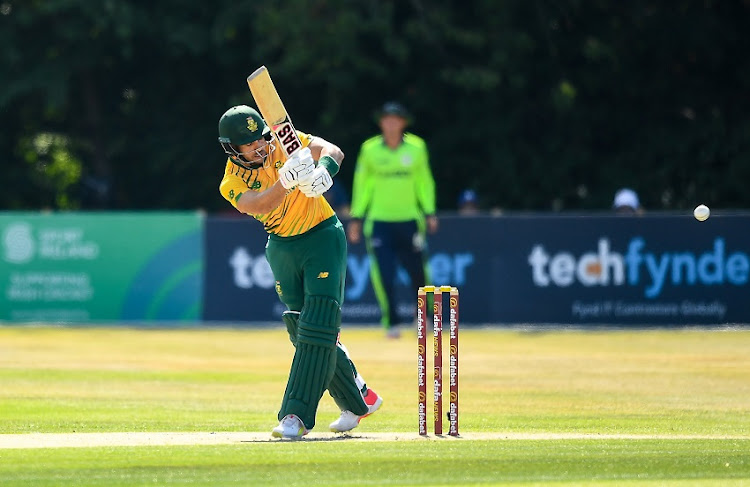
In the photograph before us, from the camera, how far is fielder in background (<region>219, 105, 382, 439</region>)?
319 inches

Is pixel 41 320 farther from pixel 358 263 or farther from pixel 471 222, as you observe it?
pixel 471 222

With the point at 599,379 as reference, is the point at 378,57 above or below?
above

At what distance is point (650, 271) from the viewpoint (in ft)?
59.0

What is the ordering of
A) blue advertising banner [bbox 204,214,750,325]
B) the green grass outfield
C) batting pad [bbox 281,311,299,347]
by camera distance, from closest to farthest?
the green grass outfield, batting pad [bbox 281,311,299,347], blue advertising banner [bbox 204,214,750,325]

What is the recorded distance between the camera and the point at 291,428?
812 centimetres

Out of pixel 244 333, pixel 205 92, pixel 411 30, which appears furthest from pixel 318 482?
pixel 205 92

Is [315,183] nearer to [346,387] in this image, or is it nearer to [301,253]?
[301,253]

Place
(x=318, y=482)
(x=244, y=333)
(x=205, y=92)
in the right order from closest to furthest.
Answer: (x=318, y=482)
(x=244, y=333)
(x=205, y=92)

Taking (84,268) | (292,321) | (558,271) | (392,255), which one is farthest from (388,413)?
(84,268)

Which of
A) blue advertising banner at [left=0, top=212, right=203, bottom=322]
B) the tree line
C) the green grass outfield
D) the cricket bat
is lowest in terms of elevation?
the green grass outfield

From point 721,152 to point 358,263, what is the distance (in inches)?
328

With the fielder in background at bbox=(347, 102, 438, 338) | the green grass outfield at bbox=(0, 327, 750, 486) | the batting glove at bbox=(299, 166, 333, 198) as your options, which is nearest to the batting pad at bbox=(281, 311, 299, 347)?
the green grass outfield at bbox=(0, 327, 750, 486)

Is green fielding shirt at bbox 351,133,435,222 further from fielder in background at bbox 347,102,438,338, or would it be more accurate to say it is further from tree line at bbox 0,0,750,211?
tree line at bbox 0,0,750,211

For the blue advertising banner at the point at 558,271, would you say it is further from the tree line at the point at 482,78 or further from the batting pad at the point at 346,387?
the batting pad at the point at 346,387
